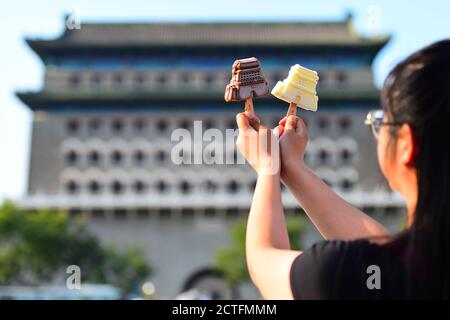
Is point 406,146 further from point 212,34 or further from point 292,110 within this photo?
point 212,34

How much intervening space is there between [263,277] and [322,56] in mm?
34113

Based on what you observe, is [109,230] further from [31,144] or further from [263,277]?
[263,277]

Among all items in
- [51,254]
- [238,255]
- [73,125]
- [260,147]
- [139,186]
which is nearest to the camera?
[260,147]

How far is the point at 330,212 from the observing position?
166 cm

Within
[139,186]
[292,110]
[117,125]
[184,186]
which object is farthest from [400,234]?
[117,125]

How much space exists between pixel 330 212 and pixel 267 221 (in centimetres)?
26

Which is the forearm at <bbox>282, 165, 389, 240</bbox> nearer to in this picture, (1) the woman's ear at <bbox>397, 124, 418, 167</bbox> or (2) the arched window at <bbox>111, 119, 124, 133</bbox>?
(1) the woman's ear at <bbox>397, 124, 418, 167</bbox>

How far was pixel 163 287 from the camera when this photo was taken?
97.7ft

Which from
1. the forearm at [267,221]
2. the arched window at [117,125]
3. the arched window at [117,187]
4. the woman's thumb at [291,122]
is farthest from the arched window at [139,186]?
the forearm at [267,221]

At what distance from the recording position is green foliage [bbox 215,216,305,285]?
27.1m

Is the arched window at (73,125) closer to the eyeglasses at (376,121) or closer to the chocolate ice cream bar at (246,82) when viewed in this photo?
the chocolate ice cream bar at (246,82)

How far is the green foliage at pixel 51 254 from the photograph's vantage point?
26.5 metres

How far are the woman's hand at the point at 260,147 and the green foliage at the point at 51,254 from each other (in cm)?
2567

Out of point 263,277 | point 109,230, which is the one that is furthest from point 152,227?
point 263,277
